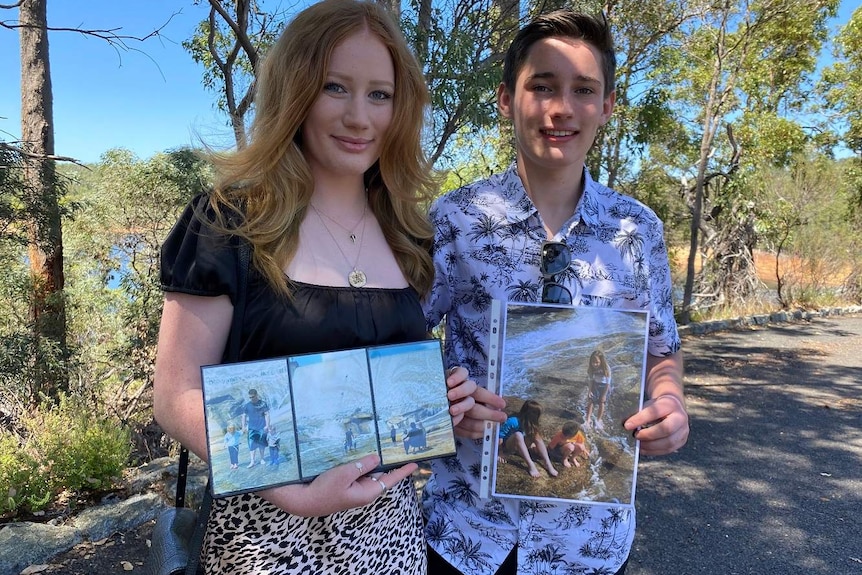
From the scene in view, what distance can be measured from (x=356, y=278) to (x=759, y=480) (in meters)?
4.82

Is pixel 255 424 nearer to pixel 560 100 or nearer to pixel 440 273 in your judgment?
pixel 440 273

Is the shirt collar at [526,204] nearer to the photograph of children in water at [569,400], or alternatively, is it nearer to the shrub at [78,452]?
the photograph of children in water at [569,400]

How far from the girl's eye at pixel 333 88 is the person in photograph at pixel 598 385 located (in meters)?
0.89

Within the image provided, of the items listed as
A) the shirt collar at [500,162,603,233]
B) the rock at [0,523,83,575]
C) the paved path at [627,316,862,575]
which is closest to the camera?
the shirt collar at [500,162,603,233]

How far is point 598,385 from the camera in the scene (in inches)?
52.1

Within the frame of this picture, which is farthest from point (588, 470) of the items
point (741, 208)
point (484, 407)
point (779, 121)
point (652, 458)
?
point (779, 121)

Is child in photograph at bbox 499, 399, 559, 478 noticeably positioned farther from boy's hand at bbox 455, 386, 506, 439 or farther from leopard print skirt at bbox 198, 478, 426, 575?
leopard print skirt at bbox 198, 478, 426, 575

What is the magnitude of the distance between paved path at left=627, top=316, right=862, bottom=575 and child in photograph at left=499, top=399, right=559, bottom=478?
2.69 metres

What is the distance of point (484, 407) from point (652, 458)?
458 cm

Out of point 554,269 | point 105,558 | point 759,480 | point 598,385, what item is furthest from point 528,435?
point 759,480

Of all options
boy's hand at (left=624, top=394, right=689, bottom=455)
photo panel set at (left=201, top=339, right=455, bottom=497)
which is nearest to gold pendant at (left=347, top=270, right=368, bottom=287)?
photo panel set at (left=201, top=339, right=455, bottom=497)

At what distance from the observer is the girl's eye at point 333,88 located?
131 centimetres

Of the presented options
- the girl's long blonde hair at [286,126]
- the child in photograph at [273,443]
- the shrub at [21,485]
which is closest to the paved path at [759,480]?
the child in photograph at [273,443]

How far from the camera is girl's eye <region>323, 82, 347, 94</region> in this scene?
131cm
